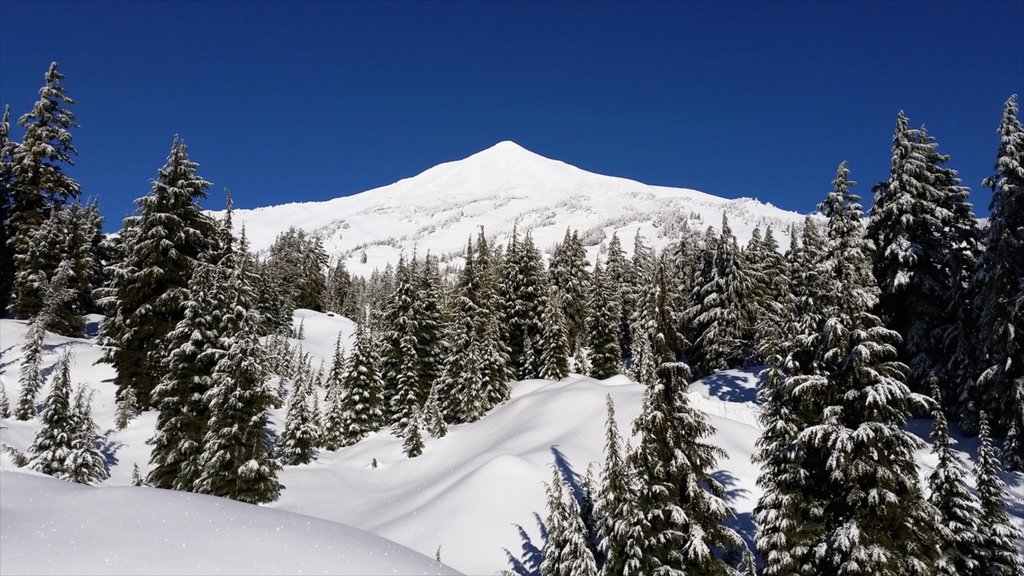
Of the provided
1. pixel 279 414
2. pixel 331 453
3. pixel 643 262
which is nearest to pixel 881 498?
pixel 331 453

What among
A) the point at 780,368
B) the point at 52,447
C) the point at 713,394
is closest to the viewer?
the point at 780,368

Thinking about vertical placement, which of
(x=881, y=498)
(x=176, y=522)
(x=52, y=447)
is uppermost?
(x=176, y=522)

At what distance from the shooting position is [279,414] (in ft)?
134

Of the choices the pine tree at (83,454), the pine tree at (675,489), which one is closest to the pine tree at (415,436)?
the pine tree at (83,454)

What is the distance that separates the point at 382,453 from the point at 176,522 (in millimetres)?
32332

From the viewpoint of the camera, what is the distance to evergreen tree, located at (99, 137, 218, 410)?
25.6 m

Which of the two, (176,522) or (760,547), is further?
(760,547)

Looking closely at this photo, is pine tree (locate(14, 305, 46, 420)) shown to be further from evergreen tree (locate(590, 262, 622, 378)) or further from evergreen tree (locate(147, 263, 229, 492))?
evergreen tree (locate(590, 262, 622, 378))

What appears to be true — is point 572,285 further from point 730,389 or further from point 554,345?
point 730,389

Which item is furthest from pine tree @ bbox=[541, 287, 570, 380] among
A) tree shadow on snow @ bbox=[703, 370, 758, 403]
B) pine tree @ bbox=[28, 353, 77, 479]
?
pine tree @ bbox=[28, 353, 77, 479]

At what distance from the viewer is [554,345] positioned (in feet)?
151

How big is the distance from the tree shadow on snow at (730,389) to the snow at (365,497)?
0.17 meters

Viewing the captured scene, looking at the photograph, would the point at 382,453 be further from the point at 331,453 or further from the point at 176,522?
the point at 176,522

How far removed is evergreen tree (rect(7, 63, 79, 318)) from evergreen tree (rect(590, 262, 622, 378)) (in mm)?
40573
